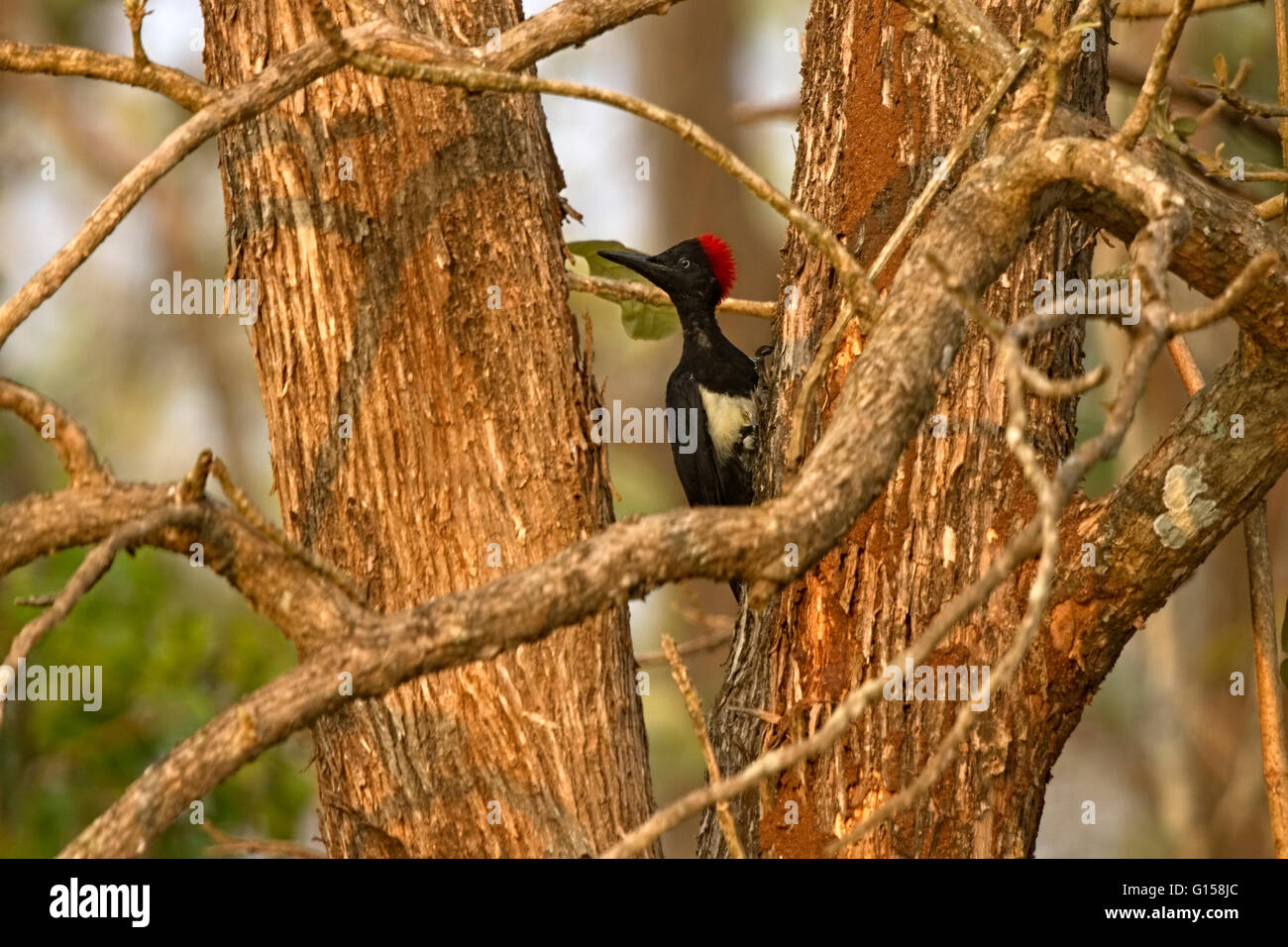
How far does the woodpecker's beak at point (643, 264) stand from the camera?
165 inches

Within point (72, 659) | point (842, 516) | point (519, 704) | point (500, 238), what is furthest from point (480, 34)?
point (72, 659)

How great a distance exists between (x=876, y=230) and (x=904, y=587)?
788 millimetres

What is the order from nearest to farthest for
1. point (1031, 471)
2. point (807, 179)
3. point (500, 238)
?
1. point (1031, 471)
2. point (500, 238)
3. point (807, 179)

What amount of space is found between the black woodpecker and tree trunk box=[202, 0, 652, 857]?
6.00ft

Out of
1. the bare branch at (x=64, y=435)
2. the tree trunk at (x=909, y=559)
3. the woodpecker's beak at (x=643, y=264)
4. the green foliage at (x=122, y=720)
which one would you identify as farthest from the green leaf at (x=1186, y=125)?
the green foliage at (x=122, y=720)

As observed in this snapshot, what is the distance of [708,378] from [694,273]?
0.38 m

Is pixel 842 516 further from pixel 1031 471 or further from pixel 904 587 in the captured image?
pixel 904 587

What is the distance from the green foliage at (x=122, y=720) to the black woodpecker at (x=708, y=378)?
209 centimetres

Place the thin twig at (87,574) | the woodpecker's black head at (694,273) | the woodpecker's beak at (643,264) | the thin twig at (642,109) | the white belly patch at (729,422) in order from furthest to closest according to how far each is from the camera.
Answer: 1. the woodpecker's black head at (694,273)
2. the white belly patch at (729,422)
3. the woodpecker's beak at (643,264)
4. the thin twig at (642,109)
5. the thin twig at (87,574)

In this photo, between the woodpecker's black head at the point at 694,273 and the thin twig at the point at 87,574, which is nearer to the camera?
the thin twig at the point at 87,574

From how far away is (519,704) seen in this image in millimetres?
2596

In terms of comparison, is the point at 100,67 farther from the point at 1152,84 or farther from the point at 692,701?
the point at 1152,84

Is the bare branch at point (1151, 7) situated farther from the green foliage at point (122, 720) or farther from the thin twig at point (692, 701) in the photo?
the green foliage at point (122, 720)

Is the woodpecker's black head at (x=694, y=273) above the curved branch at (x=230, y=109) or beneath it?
above
